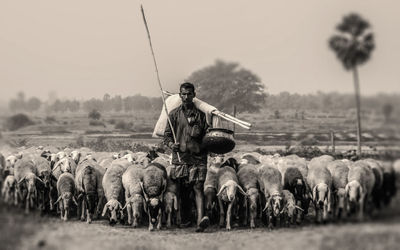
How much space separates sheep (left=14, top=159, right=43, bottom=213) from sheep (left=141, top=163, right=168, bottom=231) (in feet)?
8.52

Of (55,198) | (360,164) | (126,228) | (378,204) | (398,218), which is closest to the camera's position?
(398,218)

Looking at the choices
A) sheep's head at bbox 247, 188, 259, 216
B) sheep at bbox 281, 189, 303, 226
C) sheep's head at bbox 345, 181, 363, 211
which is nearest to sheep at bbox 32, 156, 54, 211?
sheep's head at bbox 247, 188, 259, 216

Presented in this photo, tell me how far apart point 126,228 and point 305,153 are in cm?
1627

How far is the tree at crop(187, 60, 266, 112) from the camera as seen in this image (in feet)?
112

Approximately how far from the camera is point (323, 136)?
126ft

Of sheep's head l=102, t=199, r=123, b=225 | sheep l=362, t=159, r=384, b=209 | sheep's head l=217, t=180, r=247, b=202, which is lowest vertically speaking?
sheep's head l=102, t=199, r=123, b=225

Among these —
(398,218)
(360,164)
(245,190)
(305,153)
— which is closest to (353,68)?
(360,164)

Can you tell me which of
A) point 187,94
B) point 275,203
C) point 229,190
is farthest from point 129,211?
point 275,203

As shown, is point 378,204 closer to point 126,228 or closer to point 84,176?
point 126,228

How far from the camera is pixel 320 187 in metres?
14.0

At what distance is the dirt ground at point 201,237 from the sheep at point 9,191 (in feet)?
2.16

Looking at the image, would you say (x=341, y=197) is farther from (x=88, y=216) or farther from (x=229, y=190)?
(x=88, y=216)

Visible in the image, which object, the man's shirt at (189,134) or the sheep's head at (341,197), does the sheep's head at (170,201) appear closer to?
the man's shirt at (189,134)

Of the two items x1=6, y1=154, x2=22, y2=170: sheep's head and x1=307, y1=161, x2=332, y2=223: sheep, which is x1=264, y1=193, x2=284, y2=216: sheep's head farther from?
x1=6, y1=154, x2=22, y2=170: sheep's head
